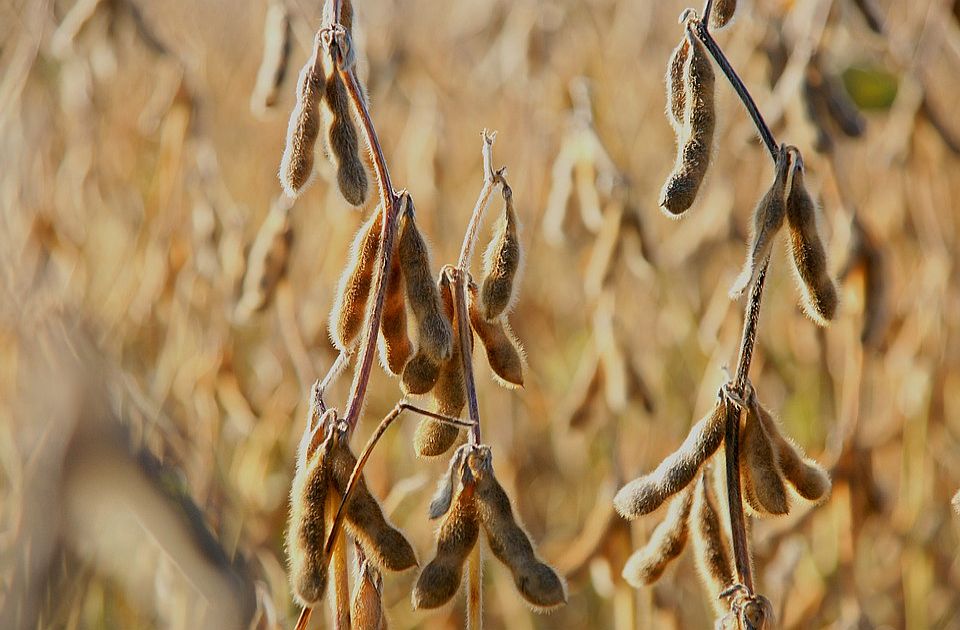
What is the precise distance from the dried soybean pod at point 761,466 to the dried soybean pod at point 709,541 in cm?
10

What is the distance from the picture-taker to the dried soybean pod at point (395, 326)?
93cm

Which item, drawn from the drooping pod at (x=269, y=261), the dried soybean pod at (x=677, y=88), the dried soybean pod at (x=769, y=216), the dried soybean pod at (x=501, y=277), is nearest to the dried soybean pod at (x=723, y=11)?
the dried soybean pod at (x=677, y=88)

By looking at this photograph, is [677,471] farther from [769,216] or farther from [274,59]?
[274,59]

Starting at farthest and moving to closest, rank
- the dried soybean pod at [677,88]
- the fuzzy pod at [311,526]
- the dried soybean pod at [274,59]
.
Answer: the dried soybean pod at [274,59], the dried soybean pod at [677,88], the fuzzy pod at [311,526]

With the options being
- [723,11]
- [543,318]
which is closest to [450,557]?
[723,11]

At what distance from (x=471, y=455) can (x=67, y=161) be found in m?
1.84

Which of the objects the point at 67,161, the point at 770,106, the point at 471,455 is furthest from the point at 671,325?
the point at 471,455

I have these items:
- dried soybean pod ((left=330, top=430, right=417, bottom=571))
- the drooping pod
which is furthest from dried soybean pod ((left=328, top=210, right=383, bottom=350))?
the drooping pod

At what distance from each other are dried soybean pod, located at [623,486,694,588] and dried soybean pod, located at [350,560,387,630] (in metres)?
0.25

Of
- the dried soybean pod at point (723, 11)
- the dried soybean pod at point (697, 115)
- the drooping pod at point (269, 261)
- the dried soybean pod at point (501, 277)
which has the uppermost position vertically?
the drooping pod at point (269, 261)

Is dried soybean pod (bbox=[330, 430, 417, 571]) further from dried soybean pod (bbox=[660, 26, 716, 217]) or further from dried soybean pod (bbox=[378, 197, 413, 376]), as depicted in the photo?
dried soybean pod (bbox=[660, 26, 716, 217])

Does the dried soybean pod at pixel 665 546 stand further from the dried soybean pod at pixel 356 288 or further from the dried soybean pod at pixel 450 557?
the dried soybean pod at pixel 356 288

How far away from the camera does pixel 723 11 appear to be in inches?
38.8

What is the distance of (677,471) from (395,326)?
0.88 ft
